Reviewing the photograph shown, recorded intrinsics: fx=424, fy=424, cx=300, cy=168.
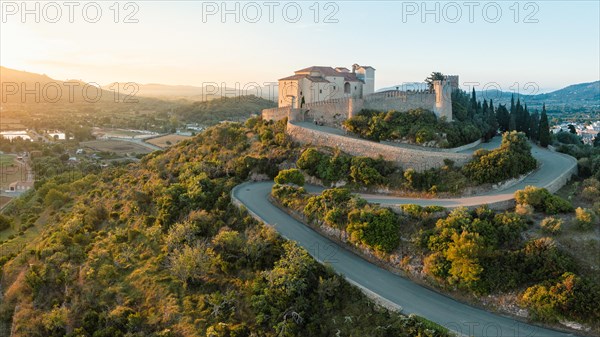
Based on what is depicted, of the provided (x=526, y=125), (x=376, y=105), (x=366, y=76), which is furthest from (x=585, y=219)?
(x=366, y=76)

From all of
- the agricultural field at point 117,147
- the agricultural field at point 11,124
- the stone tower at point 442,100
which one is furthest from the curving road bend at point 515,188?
the agricultural field at point 11,124

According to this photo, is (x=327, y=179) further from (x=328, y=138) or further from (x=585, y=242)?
(x=585, y=242)

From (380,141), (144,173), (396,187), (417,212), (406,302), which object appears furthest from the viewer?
(144,173)

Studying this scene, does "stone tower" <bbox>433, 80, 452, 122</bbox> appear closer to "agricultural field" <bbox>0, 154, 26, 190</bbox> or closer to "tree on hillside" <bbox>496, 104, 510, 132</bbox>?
"tree on hillside" <bbox>496, 104, 510, 132</bbox>

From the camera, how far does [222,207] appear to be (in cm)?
2823

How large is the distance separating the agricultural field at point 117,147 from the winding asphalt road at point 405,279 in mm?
60312

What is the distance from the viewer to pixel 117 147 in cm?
8900

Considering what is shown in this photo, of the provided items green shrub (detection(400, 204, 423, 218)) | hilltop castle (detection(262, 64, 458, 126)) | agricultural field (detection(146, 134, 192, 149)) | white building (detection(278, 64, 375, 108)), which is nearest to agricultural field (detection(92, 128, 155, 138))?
agricultural field (detection(146, 134, 192, 149))

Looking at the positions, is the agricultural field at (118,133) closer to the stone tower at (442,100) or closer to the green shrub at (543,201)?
the stone tower at (442,100)

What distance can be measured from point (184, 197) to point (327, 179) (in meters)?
10.2

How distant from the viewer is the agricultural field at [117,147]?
8393 cm

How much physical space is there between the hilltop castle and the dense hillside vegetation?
395 cm

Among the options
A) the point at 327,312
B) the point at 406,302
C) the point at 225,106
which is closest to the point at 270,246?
the point at 327,312

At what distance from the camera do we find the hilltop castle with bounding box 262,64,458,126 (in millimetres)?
35750
